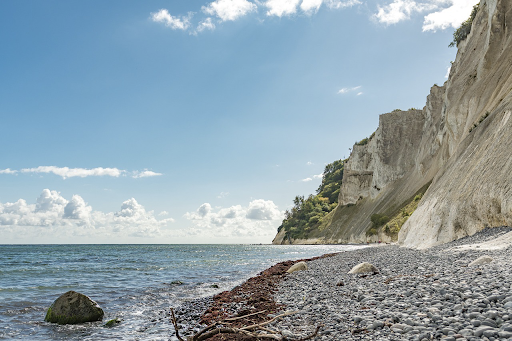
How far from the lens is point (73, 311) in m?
10.0

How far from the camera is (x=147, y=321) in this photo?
9.83 m

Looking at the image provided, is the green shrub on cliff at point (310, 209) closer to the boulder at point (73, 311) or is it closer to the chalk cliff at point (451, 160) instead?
the chalk cliff at point (451, 160)

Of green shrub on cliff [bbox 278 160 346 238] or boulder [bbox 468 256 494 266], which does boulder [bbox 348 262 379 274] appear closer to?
boulder [bbox 468 256 494 266]

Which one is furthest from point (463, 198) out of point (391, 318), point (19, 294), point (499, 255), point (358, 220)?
point (358, 220)

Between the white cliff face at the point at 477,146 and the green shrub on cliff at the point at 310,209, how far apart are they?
65.4 m

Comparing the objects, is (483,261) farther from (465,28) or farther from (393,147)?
(393,147)

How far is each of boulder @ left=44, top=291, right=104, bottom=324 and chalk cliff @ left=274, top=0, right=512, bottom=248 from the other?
17.5 m

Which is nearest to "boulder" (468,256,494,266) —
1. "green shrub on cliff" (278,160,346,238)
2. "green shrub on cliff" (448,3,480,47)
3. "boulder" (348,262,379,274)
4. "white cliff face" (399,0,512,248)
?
"boulder" (348,262,379,274)

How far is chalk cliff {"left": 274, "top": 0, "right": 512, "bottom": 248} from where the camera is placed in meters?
18.6

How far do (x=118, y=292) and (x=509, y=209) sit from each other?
18756 mm

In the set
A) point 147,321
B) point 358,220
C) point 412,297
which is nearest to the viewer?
point 412,297

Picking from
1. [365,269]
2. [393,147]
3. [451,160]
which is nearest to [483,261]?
[365,269]

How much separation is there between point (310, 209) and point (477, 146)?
304ft

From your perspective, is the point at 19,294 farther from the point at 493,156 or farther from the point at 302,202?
the point at 302,202
